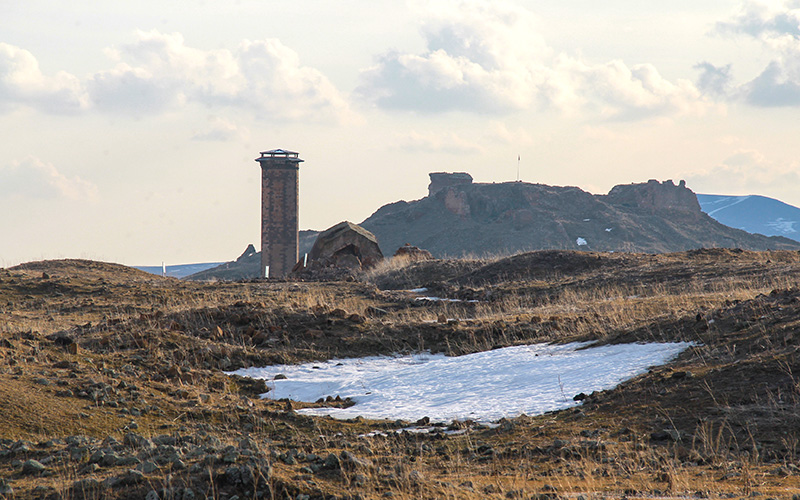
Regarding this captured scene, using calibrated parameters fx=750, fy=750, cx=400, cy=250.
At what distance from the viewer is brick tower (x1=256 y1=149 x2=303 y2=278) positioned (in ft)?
161

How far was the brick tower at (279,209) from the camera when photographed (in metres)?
49.1

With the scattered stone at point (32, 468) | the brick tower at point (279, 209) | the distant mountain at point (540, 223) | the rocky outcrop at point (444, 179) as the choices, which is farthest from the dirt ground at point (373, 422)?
the rocky outcrop at point (444, 179)

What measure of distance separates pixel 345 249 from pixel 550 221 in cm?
4725

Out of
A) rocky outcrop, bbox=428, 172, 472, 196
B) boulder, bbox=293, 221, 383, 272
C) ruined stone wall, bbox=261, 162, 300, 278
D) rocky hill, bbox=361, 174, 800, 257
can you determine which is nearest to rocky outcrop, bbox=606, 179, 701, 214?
rocky hill, bbox=361, 174, 800, 257

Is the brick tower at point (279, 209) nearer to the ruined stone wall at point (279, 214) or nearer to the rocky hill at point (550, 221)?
the ruined stone wall at point (279, 214)

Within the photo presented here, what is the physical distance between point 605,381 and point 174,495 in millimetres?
5463

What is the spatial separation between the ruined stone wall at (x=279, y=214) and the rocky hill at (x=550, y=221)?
77.9 feet

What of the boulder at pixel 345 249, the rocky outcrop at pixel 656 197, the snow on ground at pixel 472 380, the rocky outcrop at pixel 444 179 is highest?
the rocky outcrop at pixel 444 179

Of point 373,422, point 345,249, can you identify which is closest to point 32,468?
point 373,422

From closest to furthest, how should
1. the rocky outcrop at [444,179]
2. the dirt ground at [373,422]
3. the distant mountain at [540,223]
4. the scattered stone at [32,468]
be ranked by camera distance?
the dirt ground at [373,422] → the scattered stone at [32,468] → the distant mountain at [540,223] → the rocky outcrop at [444,179]

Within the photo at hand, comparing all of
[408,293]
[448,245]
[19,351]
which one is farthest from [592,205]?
[19,351]

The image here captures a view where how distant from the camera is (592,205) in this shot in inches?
3238

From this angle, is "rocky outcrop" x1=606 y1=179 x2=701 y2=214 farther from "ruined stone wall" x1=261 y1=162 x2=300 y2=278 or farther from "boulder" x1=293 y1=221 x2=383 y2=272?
"boulder" x1=293 y1=221 x2=383 y2=272

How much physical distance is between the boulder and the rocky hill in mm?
37082
